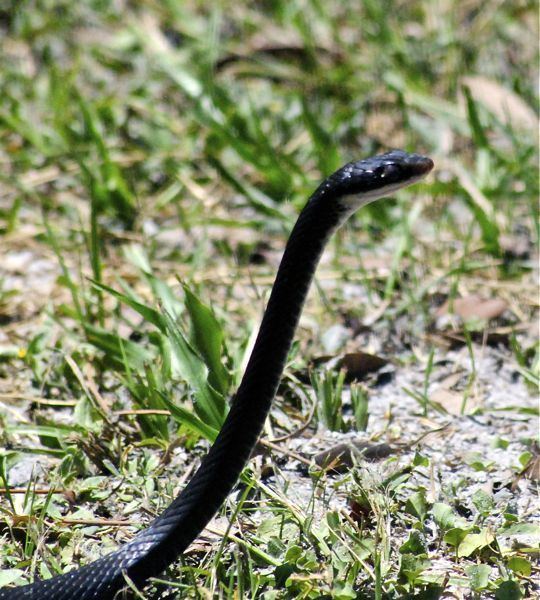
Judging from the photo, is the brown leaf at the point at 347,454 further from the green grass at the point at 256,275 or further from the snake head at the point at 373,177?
the snake head at the point at 373,177

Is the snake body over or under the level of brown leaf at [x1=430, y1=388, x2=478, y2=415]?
over

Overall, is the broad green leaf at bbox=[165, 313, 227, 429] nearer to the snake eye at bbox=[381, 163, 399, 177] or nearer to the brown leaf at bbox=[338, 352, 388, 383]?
the brown leaf at bbox=[338, 352, 388, 383]

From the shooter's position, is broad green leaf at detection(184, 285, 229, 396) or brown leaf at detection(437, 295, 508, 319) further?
brown leaf at detection(437, 295, 508, 319)

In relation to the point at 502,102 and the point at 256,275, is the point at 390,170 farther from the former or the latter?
the point at 502,102

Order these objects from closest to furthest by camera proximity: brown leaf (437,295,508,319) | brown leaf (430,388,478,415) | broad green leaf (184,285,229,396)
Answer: broad green leaf (184,285,229,396) → brown leaf (430,388,478,415) → brown leaf (437,295,508,319)

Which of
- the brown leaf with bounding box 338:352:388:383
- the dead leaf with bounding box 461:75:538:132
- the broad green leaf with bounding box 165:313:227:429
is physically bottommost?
the brown leaf with bounding box 338:352:388:383

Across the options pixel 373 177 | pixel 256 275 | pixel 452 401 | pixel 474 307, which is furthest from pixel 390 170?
pixel 256 275

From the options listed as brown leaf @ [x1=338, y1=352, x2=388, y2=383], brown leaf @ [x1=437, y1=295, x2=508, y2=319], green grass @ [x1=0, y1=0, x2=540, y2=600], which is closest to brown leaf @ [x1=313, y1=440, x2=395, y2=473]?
green grass @ [x1=0, y1=0, x2=540, y2=600]

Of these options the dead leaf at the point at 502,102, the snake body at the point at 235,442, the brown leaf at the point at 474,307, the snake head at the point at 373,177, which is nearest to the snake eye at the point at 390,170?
the snake head at the point at 373,177
